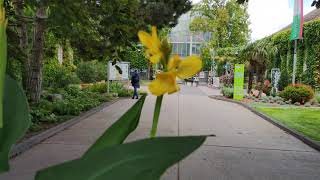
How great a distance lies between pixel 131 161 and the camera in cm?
98

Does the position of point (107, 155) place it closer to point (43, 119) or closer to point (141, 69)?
point (43, 119)

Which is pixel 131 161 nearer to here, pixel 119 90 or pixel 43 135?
pixel 43 135

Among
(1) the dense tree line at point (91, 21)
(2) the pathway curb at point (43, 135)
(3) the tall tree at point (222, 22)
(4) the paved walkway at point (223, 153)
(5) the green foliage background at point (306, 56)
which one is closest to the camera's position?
(1) the dense tree line at point (91, 21)

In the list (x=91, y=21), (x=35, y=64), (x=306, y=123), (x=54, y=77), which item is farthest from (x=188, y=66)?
(x=54, y=77)

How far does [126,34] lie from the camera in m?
7.27

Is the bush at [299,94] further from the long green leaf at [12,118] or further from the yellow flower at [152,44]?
the yellow flower at [152,44]

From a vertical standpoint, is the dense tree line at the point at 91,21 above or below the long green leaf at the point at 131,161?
above

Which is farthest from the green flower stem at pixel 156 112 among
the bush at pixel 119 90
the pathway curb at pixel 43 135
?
the bush at pixel 119 90

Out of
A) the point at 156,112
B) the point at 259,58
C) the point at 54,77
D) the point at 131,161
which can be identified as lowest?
the point at 54,77

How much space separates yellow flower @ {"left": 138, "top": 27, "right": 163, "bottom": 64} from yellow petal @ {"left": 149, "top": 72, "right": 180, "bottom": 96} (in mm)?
35

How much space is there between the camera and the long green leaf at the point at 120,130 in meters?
1.07

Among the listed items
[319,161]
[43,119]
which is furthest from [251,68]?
[319,161]

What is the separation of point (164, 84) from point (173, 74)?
Result: 3 centimetres

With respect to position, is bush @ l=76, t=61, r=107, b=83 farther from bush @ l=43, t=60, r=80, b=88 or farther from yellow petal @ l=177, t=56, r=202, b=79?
yellow petal @ l=177, t=56, r=202, b=79
